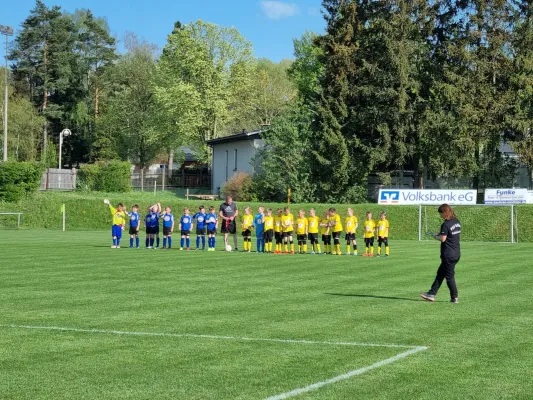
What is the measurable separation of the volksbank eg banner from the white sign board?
2.77ft

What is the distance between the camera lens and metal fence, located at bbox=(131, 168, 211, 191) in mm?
79812

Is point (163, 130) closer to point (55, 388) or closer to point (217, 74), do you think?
point (217, 74)

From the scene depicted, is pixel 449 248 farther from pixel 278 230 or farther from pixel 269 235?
pixel 278 230

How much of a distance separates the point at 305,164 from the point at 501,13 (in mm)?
16458

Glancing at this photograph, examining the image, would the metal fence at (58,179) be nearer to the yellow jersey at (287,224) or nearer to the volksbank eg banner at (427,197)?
the volksbank eg banner at (427,197)

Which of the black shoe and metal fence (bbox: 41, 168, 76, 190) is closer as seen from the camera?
the black shoe

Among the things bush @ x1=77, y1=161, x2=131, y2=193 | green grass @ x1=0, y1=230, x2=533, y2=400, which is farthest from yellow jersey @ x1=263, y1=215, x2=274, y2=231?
bush @ x1=77, y1=161, x2=131, y2=193

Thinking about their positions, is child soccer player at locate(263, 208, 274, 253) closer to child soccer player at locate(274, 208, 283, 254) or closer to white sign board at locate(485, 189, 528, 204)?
child soccer player at locate(274, 208, 283, 254)

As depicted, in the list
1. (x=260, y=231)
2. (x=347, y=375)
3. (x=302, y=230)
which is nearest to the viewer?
(x=347, y=375)

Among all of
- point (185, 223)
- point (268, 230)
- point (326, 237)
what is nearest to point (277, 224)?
point (268, 230)

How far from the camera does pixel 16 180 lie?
173 ft

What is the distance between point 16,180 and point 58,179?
14.8m

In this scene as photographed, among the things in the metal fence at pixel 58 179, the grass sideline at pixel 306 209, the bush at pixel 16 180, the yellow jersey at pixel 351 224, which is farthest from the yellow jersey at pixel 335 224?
the metal fence at pixel 58 179

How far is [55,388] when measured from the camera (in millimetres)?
7855
